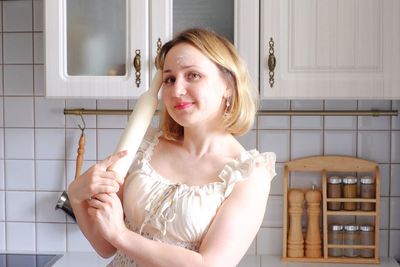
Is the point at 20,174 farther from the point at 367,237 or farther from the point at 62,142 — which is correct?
the point at 367,237

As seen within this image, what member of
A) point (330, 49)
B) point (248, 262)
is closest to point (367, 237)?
point (248, 262)

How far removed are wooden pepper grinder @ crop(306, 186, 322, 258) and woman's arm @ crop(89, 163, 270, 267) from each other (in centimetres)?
92

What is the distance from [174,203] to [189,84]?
0.19 metres

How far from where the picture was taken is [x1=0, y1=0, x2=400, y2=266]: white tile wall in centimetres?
185

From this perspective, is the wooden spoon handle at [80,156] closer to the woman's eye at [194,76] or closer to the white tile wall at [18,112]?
the white tile wall at [18,112]

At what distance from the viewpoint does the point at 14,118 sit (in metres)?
1.96

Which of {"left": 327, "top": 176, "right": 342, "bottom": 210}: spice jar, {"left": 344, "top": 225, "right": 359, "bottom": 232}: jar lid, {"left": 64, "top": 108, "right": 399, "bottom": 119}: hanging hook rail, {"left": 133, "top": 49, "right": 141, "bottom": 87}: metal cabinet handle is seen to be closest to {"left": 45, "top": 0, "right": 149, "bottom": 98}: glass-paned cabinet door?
{"left": 133, "top": 49, "right": 141, "bottom": 87}: metal cabinet handle

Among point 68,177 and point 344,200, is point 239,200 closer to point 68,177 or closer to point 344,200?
point 344,200

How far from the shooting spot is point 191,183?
38.0 inches

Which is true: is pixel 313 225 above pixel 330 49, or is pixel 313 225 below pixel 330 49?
below

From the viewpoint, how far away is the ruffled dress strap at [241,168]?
94 centimetres

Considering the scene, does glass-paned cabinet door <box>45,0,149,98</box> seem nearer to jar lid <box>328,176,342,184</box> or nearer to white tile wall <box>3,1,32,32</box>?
white tile wall <box>3,1,32,32</box>

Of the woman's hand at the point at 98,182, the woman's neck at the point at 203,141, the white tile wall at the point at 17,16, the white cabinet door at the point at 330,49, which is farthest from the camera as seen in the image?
the white tile wall at the point at 17,16

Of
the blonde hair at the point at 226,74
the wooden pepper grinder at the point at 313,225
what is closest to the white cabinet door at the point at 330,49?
the wooden pepper grinder at the point at 313,225
